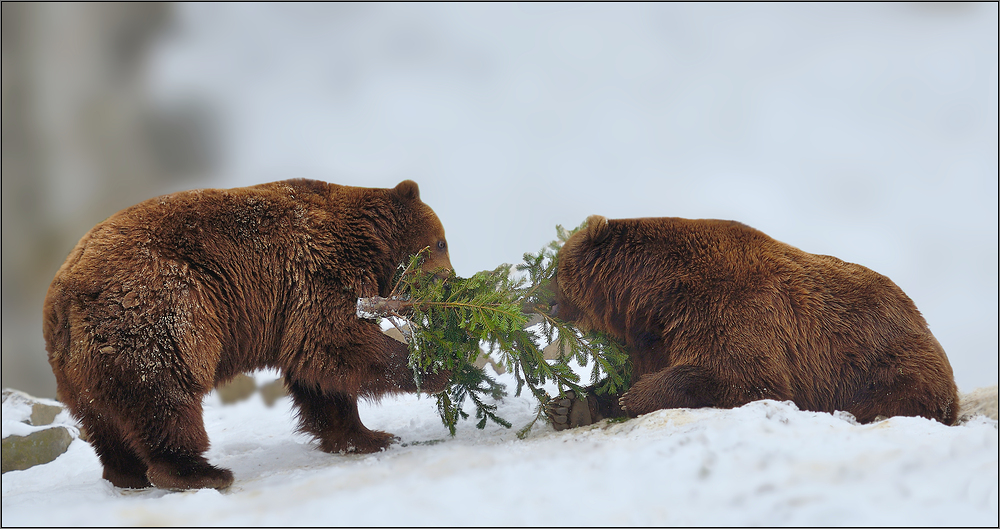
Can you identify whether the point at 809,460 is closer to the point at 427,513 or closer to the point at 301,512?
the point at 427,513

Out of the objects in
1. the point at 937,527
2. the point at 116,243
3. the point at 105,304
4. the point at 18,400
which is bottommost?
the point at 18,400

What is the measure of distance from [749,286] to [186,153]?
11474 millimetres

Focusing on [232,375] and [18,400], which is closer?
[232,375]

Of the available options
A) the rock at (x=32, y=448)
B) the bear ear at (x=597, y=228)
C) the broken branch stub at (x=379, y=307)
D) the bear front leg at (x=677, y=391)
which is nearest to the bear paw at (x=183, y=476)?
the broken branch stub at (x=379, y=307)

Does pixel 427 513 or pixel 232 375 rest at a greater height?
pixel 232 375

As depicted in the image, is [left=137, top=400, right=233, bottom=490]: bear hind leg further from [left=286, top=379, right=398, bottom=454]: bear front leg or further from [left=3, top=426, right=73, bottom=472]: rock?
[left=3, top=426, right=73, bottom=472]: rock

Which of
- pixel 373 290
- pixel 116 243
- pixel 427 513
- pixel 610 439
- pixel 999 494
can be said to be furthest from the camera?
pixel 373 290

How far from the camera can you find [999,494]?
7.11 feet

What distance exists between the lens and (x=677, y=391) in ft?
13.0

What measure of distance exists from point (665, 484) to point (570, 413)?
2.22 m

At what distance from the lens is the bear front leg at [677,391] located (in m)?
3.96

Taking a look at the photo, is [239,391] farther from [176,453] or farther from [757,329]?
[757,329]

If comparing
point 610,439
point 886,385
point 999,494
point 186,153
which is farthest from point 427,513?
point 186,153

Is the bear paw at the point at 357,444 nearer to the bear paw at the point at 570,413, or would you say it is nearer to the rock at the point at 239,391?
the bear paw at the point at 570,413
